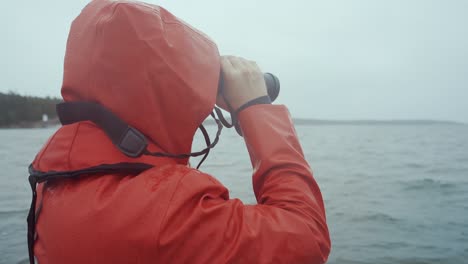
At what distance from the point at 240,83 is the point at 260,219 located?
1.60 ft

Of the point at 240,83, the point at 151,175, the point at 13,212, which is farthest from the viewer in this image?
the point at 13,212

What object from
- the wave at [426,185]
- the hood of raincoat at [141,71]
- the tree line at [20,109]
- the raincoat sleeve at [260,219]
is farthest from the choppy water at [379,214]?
the tree line at [20,109]

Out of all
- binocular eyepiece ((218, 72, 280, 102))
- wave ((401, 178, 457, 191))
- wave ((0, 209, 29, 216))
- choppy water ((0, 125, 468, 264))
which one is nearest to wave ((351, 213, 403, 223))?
choppy water ((0, 125, 468, 264))

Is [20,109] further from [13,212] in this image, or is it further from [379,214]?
[379,214]

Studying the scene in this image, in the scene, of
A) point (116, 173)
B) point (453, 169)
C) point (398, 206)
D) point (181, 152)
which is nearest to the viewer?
point (116, 173)

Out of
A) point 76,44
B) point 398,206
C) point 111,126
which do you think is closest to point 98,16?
point 76,44

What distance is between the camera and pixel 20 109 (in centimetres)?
4684

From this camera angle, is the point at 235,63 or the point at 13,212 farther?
the point at 13,212

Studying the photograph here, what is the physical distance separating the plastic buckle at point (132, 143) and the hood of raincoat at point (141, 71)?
4 centimetres

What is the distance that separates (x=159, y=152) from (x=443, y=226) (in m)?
5.16

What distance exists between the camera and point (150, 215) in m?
1.04

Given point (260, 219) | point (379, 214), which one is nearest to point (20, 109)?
point (379, 214)

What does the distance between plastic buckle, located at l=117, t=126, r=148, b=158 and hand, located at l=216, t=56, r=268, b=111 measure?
38 cm

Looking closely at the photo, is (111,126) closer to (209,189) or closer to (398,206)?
(209,189)
